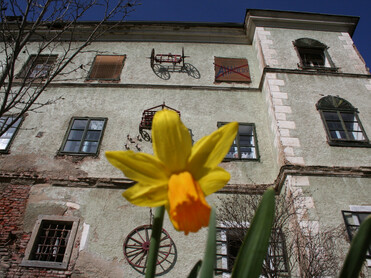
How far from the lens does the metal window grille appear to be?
19.3ft

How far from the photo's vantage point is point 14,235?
604 centimetres

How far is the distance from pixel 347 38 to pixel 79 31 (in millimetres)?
10986

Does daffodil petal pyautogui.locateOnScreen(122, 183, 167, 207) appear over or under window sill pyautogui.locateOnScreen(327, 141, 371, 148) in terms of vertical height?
under

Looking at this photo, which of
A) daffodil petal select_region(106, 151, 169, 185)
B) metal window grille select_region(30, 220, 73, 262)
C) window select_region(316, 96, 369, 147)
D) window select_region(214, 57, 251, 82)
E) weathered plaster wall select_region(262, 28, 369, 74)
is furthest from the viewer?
window select_region(214, 57, 251, 82)

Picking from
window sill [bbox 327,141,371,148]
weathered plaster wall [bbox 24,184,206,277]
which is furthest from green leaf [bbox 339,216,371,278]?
window sill [bbox 327,141,371,148]

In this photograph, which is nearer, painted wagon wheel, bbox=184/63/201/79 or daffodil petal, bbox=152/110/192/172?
daffodil petal, bbox=152/110/192/172

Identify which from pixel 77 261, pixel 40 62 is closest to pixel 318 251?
pixel 77 261

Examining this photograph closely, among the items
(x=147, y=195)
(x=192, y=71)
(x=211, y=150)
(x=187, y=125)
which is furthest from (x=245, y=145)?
(x=147, y=195)

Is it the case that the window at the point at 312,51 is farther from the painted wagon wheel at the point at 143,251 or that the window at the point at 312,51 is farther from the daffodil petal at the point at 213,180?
the daffodil petal at the point at 213,180

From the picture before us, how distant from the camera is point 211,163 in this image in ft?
2.84

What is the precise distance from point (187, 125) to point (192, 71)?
10.2 feet

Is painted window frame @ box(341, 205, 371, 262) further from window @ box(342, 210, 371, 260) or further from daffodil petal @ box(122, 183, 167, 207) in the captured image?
daffodil petal @ box(122, 183, 167, 207)

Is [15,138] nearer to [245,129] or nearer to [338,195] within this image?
[245,129]

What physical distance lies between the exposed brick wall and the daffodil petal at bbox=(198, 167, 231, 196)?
5.84 m
